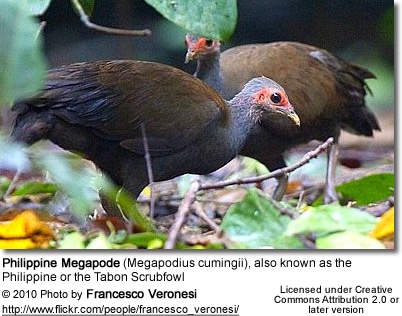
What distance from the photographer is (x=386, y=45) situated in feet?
22.4

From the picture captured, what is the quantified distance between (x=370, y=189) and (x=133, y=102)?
101cm

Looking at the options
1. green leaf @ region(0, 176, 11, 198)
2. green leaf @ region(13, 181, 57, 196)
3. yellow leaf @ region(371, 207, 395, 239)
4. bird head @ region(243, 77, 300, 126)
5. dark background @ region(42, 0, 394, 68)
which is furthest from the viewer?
dark background @ region(42, 0, 394, 68)

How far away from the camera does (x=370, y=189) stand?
3738 millimetres

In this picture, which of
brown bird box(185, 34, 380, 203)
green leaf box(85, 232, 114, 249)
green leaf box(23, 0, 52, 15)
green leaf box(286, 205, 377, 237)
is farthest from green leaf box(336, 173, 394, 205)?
green leaf box(23, 0, 52, 15)

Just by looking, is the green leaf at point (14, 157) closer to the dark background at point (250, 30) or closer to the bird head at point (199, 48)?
the bird head at point (199, 48)

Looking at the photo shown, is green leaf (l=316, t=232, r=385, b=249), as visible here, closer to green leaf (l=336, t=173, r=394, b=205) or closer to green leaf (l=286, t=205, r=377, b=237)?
green leaf (l=286, t=205, r=377, b=237)

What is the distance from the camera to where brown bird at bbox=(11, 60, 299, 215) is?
369 cm

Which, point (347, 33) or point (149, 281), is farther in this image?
point (347, 33)

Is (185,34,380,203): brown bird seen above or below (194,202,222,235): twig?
below

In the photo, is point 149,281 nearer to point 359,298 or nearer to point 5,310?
point 5,310

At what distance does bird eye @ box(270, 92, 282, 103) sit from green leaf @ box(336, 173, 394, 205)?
59 centimetres

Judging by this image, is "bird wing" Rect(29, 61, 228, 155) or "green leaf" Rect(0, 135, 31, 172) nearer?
"green leaf" Rect(0, 135, 31, 172)

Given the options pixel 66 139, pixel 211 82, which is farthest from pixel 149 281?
pixel 211 82

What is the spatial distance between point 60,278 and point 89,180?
2.10 feet
